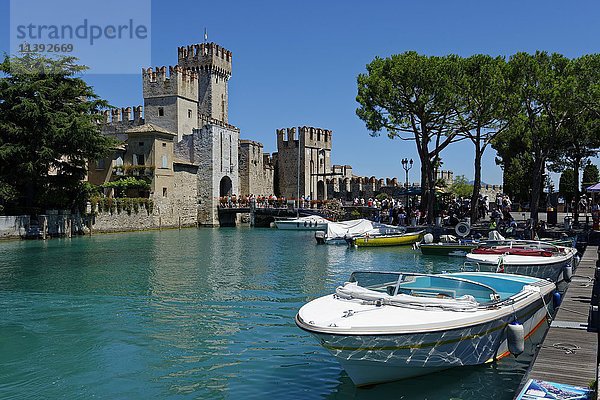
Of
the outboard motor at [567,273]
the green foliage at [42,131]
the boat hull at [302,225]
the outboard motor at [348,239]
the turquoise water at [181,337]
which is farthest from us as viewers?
the boat hull at [302,225]

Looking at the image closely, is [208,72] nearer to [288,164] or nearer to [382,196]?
[288,164]

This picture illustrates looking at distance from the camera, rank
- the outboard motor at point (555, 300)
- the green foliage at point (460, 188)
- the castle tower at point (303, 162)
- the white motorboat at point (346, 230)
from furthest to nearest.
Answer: the green foliage at point (460, 188) → the castle tower at point (303, 162) → the white motorboat at point (346, 230) → the outboard motor at point (555, 300)

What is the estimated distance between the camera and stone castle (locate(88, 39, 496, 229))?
50.6m

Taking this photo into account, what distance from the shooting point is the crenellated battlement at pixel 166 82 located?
57.3 metres

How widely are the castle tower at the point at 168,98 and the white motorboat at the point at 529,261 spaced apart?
45162mm

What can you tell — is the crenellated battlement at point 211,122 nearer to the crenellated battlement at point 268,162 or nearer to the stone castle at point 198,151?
the stone castle at point 198,151

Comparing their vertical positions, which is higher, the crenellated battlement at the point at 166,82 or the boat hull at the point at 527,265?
the crenellated battlement at the point at 166,82

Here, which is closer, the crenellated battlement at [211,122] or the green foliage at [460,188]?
the crenellated battlement at [211,122]

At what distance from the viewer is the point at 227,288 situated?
17188 mm

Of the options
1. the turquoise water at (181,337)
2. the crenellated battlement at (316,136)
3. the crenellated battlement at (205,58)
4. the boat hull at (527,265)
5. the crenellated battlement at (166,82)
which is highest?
the crenellated battlement at (205,58)

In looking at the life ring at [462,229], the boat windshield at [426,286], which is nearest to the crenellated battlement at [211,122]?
the life ring at [462,229]

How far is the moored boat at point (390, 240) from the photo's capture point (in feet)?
100

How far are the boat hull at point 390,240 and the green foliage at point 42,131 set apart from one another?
20.0m

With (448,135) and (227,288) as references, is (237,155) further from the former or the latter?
(227,288)
